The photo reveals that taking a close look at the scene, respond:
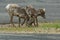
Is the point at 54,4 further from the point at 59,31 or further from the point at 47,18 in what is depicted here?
the point at 59,31

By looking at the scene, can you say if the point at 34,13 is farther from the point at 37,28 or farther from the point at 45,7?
the point at 37,28

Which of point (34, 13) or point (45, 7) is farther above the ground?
point (45, 7)

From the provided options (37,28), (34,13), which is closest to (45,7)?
(34,13)

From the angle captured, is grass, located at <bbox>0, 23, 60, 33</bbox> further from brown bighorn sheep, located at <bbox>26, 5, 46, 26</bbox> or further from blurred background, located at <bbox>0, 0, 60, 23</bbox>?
blurred background, located at <bbox>0, 0, 60, 23</bbox>

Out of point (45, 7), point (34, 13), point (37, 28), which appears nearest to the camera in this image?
point (37, 28)

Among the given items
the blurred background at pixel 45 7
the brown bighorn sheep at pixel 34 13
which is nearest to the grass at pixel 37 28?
the brown bighorn sheep at pixel 34 13

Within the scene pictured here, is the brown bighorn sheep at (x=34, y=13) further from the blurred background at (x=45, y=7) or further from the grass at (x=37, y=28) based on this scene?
the blurred background at (x=45, y=7)

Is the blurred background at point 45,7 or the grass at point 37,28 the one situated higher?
the blurred background at point 45,7

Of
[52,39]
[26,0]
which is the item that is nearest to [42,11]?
[26,0]

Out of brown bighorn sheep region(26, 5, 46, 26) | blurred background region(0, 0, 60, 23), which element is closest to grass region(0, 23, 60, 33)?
brown bighorn sheep region(26, 5, 46, 26)

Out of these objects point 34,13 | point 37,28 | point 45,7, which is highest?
point 45,7

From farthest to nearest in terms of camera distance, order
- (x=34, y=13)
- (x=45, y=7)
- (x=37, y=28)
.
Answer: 1. (x=45, y=7)
2. (x=34, y=13)
3. (x=37, y=28)

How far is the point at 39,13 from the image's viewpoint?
71.1 feet

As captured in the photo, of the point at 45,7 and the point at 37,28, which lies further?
the point at 45,7
